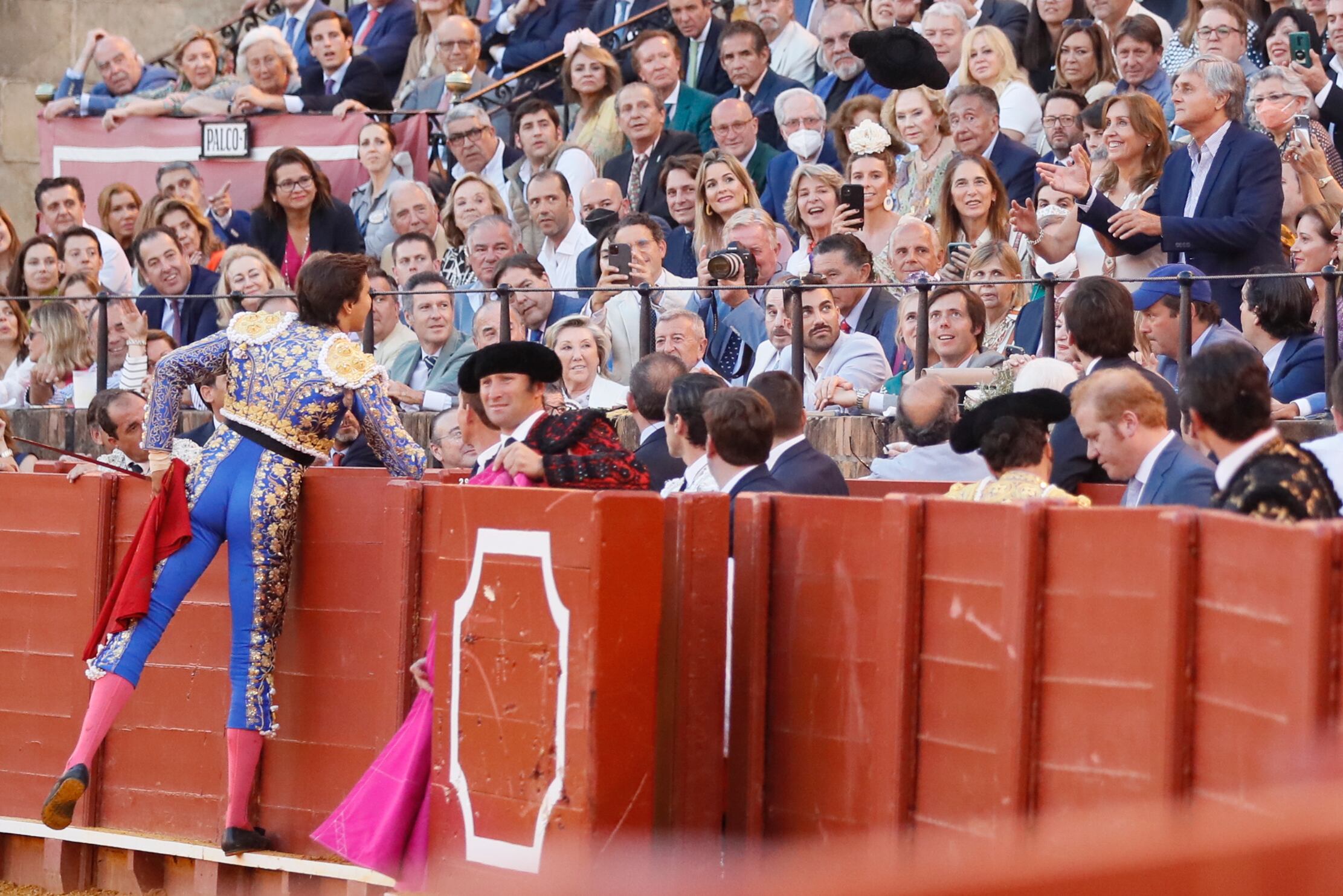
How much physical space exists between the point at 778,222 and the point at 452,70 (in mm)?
3591

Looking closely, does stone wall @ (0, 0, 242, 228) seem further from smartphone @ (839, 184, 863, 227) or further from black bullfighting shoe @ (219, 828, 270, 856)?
black bullfighting shoe @ (219, 828, 270, 856)

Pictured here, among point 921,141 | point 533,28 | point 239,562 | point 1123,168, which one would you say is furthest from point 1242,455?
point 533,28

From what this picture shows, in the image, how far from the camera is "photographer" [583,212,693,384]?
339 inches

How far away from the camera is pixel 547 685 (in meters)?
4.86

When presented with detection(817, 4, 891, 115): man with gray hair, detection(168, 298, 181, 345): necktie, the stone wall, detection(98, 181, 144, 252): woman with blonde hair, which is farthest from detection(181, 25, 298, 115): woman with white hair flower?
the stone wall

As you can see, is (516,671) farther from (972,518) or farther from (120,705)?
(120,705)

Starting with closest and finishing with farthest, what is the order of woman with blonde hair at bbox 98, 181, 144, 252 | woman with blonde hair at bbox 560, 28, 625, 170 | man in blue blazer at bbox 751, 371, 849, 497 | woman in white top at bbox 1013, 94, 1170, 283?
man in blue blazer at bbox 751, 371, 849, 497 < woman in white top at bbox 1013, 94, 1170, 283 < woman with blonde hair at bbox 560, 28, 625, 170 < woman with blonde hair at bbox 98, 181, 144, 252

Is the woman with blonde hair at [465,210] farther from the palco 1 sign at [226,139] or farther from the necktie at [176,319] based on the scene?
the palco 1 sign at [226,139]

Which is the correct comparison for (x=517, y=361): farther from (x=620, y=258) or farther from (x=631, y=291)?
(x=620, y=258)

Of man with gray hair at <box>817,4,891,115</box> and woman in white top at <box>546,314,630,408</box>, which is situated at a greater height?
man with gray hair at <box>817,4,891,115</box>

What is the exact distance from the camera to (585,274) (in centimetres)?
947

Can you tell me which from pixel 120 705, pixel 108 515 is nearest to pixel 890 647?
pixel 120 705

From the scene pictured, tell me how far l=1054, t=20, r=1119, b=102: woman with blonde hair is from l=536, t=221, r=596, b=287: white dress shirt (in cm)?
244

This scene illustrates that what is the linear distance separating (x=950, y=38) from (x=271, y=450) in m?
5.12
